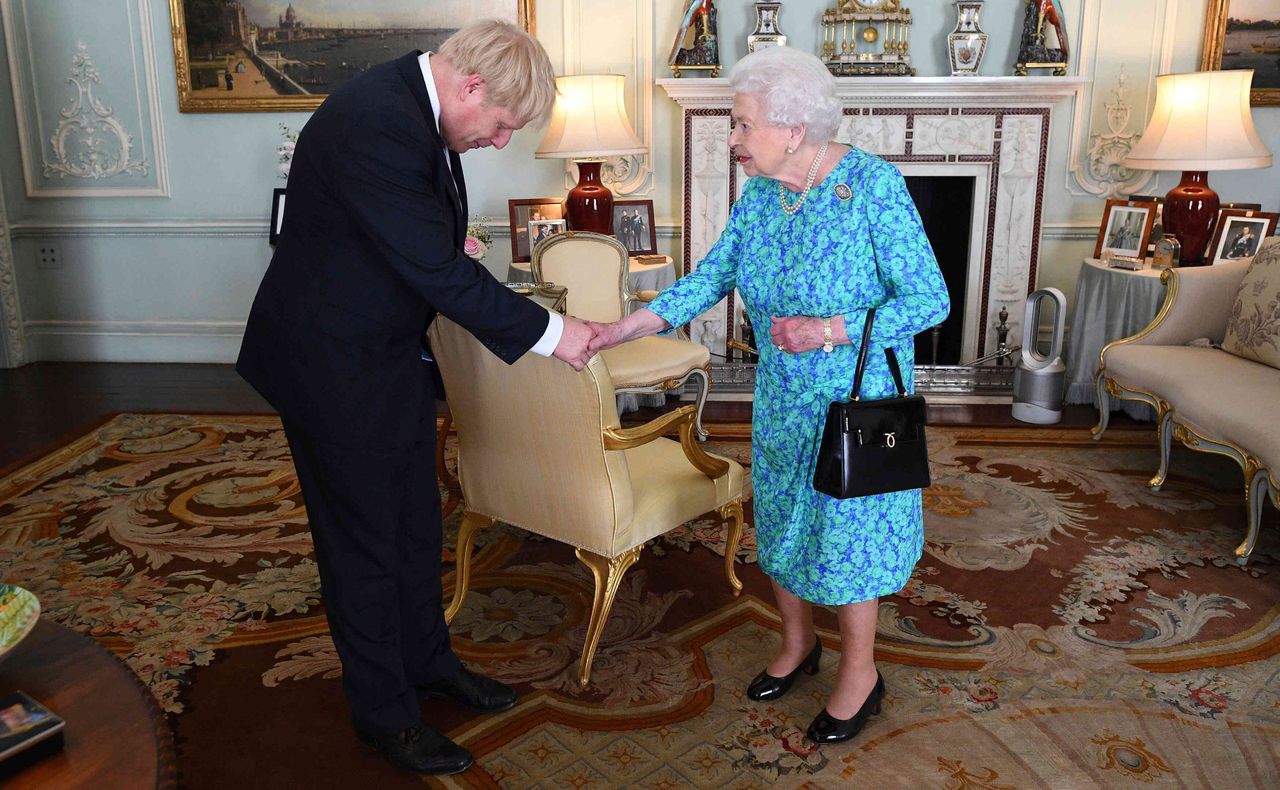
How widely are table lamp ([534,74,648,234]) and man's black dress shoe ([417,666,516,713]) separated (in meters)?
2.87

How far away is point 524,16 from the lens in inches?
215

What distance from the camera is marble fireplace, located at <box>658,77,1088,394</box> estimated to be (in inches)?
200

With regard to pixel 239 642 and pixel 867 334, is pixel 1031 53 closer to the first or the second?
pixel 867 334

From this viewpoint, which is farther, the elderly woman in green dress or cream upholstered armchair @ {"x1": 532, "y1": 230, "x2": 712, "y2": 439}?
cream upholstered armchair @ {"x1": 532, "y1": 230, "x2": 712, "y2": 439}

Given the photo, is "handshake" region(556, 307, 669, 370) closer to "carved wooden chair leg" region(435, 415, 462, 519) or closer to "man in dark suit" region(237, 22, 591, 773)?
"man in dark suit" region(237, 22, 591, 773)

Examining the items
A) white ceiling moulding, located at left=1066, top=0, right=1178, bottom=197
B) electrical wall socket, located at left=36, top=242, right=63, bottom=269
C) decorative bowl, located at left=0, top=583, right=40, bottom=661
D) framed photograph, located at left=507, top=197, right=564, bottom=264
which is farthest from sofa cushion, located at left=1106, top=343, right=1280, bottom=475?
electrical wall socket, located at left=36, top=242, right=63, bottom=269

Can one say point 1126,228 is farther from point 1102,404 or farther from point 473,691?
point 473,691

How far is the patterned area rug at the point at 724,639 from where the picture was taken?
7.59 feet

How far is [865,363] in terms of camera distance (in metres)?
2.15

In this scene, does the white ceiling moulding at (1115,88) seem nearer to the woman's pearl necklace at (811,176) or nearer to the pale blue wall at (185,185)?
the pale blue wall at (185,185)

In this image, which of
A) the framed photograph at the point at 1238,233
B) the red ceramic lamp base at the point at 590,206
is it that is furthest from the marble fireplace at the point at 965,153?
the framed photograph at the point at 1238,233

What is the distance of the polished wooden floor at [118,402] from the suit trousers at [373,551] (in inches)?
106

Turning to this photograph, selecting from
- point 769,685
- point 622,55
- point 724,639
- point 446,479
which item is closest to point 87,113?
point 622,55

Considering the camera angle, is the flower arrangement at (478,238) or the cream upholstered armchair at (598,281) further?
the cream upholstered armchair at (598,281)
